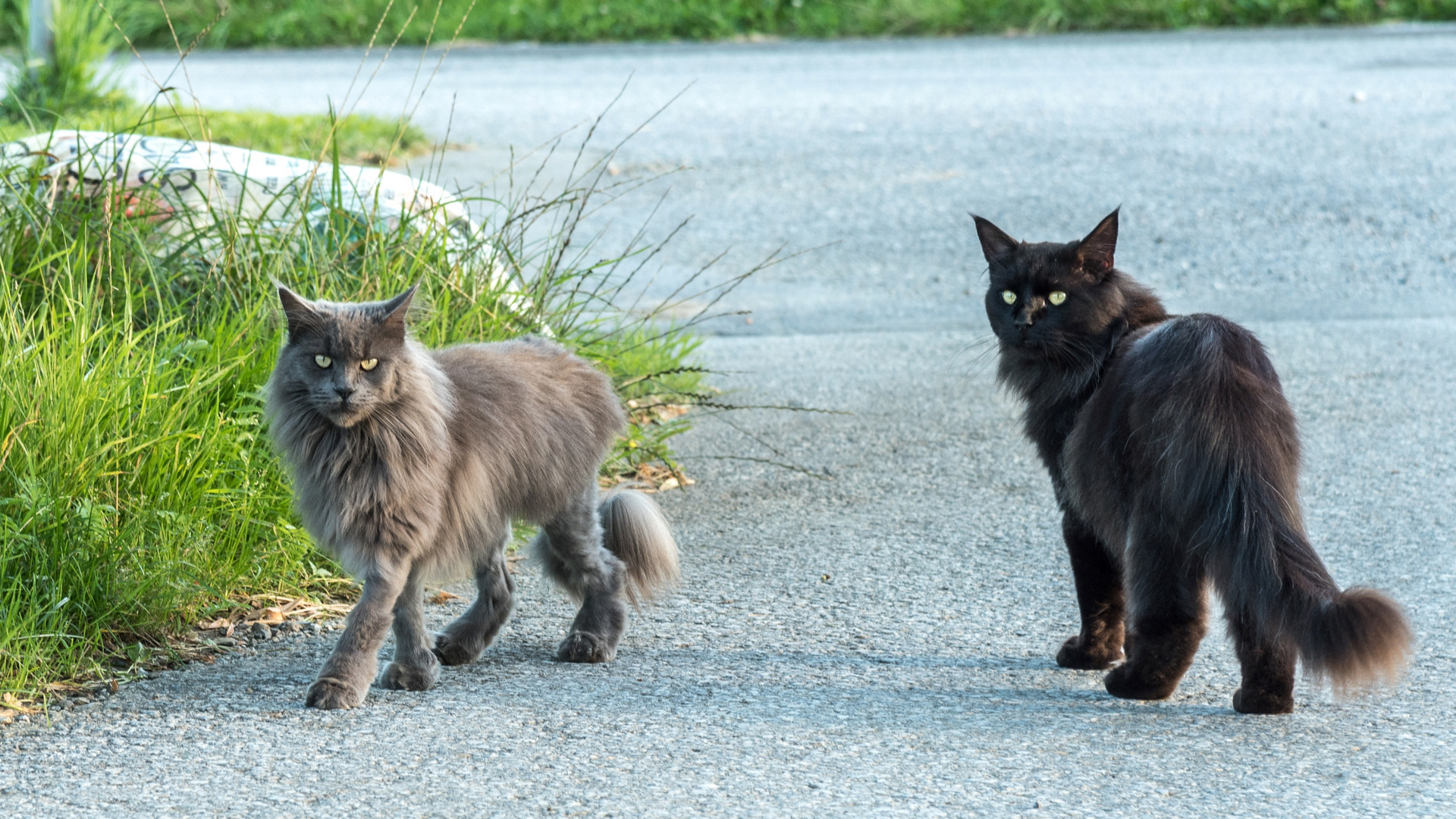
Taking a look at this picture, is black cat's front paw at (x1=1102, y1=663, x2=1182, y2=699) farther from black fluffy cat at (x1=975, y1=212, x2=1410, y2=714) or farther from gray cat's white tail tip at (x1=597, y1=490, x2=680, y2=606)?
gray cat's white tail tip at (x1=597, y1=490, x2=680, y2=606)

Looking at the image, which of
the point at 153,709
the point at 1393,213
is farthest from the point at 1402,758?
the point at 1393,213

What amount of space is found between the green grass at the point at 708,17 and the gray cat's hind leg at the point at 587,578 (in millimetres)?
10993

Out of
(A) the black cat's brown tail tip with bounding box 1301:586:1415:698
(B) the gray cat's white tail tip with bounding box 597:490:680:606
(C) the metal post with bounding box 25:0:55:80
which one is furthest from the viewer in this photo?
(C) the metal post with bounding box 25:0:55:80

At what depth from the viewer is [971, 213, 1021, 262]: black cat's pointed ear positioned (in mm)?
3863

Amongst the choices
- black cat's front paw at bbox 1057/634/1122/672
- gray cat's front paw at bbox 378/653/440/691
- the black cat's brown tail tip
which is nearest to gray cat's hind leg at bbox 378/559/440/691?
gray cat's front paw at bbox 378/653/440/691

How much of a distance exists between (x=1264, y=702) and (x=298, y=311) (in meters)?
2.54

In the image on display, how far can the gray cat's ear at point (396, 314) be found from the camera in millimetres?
3471

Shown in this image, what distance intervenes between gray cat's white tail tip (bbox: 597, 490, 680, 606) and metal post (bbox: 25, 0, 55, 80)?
6.36 meters

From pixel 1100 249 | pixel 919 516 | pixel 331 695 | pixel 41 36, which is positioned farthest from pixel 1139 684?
pixel 41 36

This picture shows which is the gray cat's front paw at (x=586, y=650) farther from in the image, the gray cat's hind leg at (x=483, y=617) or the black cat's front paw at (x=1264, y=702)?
the black cat's front paw at (x=1264, y=702)

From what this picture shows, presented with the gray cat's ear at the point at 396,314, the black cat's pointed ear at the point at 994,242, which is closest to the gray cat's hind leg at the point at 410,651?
the gray cat's ear at the point at 396,314

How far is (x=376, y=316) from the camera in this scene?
3.47 meters

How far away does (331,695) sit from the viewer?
11.2 ft

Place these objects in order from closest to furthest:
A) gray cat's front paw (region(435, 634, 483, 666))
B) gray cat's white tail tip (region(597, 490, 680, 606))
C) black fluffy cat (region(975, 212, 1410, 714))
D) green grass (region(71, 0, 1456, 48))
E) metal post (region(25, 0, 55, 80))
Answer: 1. black fluffy cat (region(975, 212, 1410, 714))
2. gray cat's front paw (region(435, 634, 483, 666))
3. gray cat's white tail tip (region(597, 490, 680, 606))
4. metal post (region(25, 0, 55, 80))
5. green grass (region(71, 0, 1456, 48))
